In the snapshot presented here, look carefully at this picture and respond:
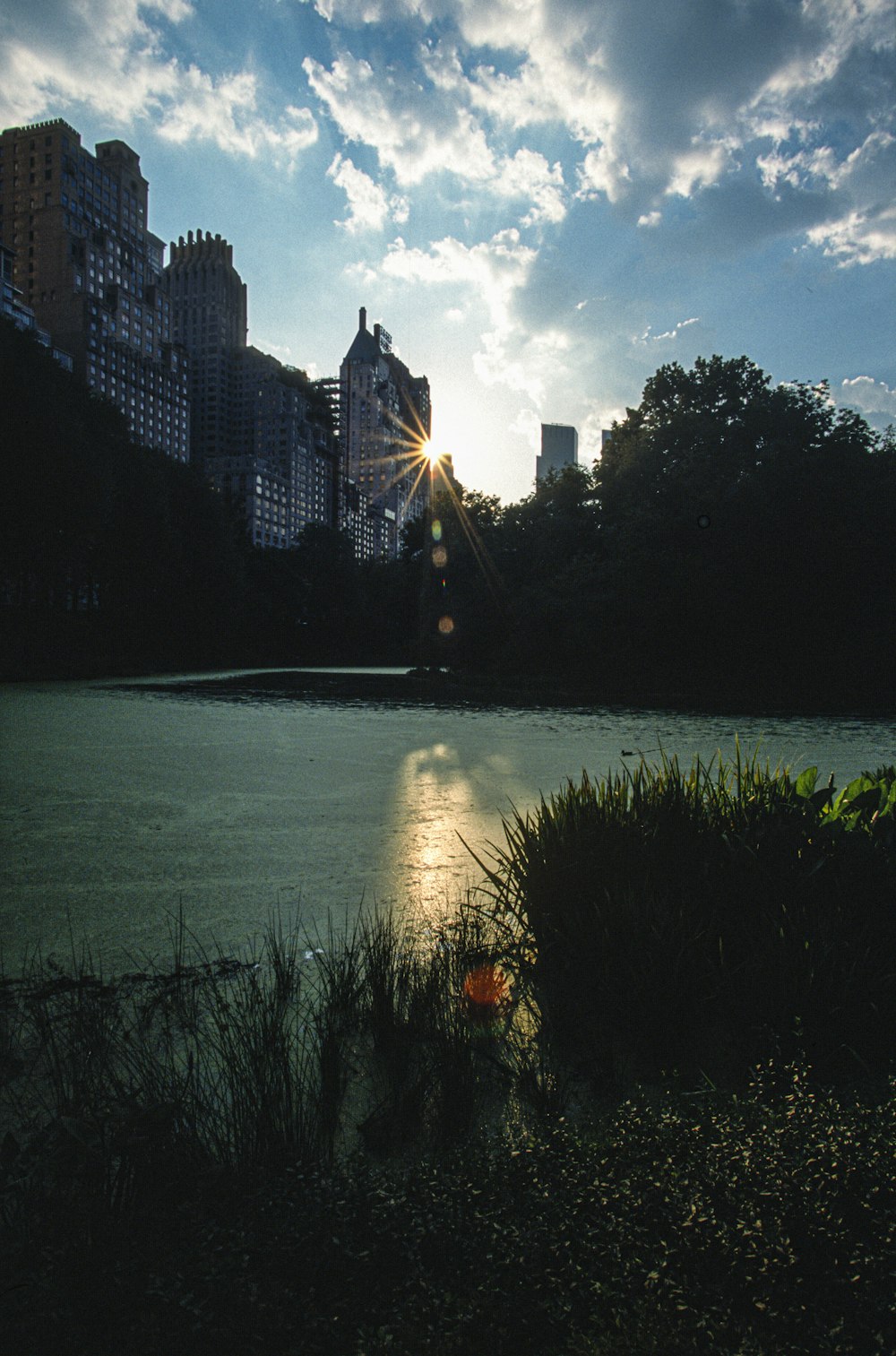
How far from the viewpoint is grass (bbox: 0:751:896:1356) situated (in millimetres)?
1166

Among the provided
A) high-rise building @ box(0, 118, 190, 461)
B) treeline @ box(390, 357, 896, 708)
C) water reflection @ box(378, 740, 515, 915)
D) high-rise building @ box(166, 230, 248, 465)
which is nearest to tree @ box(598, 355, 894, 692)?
treeline @ box(390, 357, 896, 708)

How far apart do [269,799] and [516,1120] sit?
15.1ft

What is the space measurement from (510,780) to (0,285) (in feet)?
238

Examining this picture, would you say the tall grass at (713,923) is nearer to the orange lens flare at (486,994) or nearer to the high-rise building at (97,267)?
the orange lens flare at (486,994)

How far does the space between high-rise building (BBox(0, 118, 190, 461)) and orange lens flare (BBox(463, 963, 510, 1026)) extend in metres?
93.1

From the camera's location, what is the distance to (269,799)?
622 cm

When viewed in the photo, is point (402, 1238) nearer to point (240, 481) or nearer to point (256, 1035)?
point (256, 1035)

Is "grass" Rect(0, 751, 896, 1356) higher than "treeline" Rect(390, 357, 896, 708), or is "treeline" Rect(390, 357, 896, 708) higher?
"treeline" Rect(390, 357, 896, 708)

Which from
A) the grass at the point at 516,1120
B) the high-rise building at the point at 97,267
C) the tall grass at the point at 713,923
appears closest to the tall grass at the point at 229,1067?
the grass at the point at 516,1120

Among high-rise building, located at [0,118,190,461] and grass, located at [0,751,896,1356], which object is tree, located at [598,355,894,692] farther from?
high-rise building, located at [0,118,190,461]

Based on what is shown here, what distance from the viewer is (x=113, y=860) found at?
440 cm

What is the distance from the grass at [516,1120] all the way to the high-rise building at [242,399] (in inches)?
3964

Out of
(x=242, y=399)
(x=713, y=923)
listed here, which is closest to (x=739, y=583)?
(x=713, y=923)

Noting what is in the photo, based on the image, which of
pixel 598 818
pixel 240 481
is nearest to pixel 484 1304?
pixel 598 818
